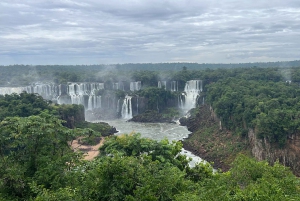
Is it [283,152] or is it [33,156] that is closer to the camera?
[33,156]

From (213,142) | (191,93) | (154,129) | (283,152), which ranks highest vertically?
(191,93)

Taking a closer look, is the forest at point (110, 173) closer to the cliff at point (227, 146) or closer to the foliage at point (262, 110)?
the cliff at point (227, 146)

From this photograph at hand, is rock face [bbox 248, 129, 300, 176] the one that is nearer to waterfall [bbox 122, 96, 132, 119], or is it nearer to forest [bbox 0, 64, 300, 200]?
forest [bbox 0, 64, 300, 200]

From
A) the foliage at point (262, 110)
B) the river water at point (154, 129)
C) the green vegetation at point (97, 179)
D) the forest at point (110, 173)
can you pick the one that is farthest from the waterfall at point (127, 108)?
the green vegetation at point (97, 179)

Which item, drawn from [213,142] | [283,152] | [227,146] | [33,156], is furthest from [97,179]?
[213,142]

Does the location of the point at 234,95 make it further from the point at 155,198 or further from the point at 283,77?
the point at 155,198

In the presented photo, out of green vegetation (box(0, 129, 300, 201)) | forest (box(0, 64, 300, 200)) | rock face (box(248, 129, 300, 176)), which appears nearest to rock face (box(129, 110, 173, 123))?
rock face (box(248, 129, 300, 176))

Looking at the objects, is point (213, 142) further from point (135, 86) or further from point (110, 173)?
point (135, 86)
